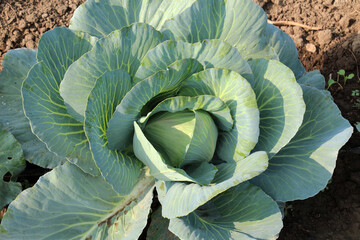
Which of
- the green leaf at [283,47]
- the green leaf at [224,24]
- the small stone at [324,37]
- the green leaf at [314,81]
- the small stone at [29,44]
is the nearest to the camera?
the green leaf at [224,24]

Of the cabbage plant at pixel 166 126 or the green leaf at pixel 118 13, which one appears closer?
the cabbage plant at pixel 166 126

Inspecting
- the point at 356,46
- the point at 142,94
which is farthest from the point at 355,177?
the point at 142,94

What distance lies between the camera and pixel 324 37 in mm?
3273

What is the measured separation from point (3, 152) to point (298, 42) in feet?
8.49

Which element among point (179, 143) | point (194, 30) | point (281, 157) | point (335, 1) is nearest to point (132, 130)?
point (179, 143)

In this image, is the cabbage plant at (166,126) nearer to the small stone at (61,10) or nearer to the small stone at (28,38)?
the small stone at (28,38)

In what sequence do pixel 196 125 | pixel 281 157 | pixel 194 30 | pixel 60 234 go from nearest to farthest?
1. pixel 196 125
2. pixel 60 234
3. pixel 194 30
4. pixel 281 157

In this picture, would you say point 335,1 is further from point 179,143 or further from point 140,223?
point 140,223

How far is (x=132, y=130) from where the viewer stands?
194 centimetres

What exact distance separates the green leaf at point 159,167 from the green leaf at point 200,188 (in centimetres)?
6

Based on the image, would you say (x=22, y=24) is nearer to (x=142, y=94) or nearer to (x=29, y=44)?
(x=29, y=44)

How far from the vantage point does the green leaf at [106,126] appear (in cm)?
170

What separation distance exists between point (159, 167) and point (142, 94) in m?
0.36

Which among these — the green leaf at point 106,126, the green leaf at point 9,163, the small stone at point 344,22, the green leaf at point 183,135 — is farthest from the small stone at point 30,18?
the small stone at point 344,22
